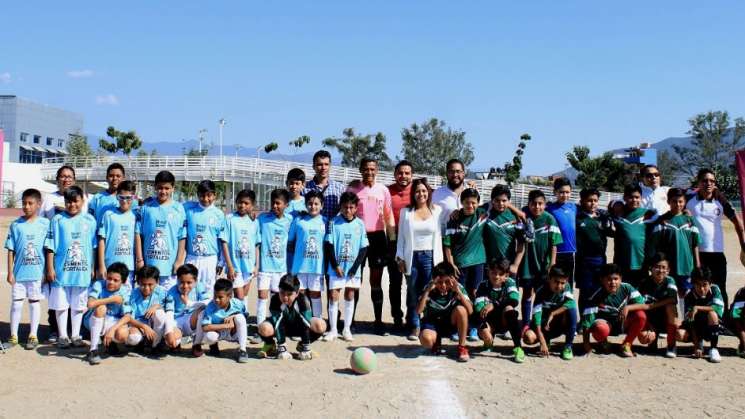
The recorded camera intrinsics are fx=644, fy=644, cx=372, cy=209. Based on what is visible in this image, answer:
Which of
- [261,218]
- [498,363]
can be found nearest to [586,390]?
[498,363]

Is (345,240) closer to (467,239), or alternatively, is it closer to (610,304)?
(467,239)

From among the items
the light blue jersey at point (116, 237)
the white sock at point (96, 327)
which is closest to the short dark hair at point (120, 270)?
the light blue jersey at point (116, 237)

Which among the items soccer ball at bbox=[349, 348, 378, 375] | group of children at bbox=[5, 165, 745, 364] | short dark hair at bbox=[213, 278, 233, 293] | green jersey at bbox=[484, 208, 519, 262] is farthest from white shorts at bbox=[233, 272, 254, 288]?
green jersey at bbox=[484, 208, 519, 262]

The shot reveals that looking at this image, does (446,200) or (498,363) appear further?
(446,200)

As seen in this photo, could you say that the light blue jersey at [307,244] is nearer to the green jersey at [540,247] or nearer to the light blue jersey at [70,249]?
the light blue jersey at [70,249]

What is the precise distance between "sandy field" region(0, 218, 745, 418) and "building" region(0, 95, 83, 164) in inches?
2652

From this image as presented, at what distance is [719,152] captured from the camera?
60.8 meters

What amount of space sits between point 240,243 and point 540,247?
131 inches

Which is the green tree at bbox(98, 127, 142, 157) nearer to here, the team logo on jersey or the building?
the building

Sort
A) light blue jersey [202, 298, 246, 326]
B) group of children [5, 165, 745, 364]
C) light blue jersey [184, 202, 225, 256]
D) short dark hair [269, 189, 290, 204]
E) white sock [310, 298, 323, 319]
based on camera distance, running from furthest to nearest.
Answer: short dark hair [269, 189, 290, 204] → white sock [310, 298, 323, 319] → light blue jersey [184, 202, 225, 256] → group of children [5, 165, 745, 364] → light blue jersey [202, 298, 246, 326]

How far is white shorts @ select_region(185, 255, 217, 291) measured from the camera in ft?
22.9

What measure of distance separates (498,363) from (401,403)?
→ 1563 mm

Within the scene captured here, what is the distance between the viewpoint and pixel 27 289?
6684mm

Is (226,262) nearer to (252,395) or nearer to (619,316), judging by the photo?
Result: (252,395)
